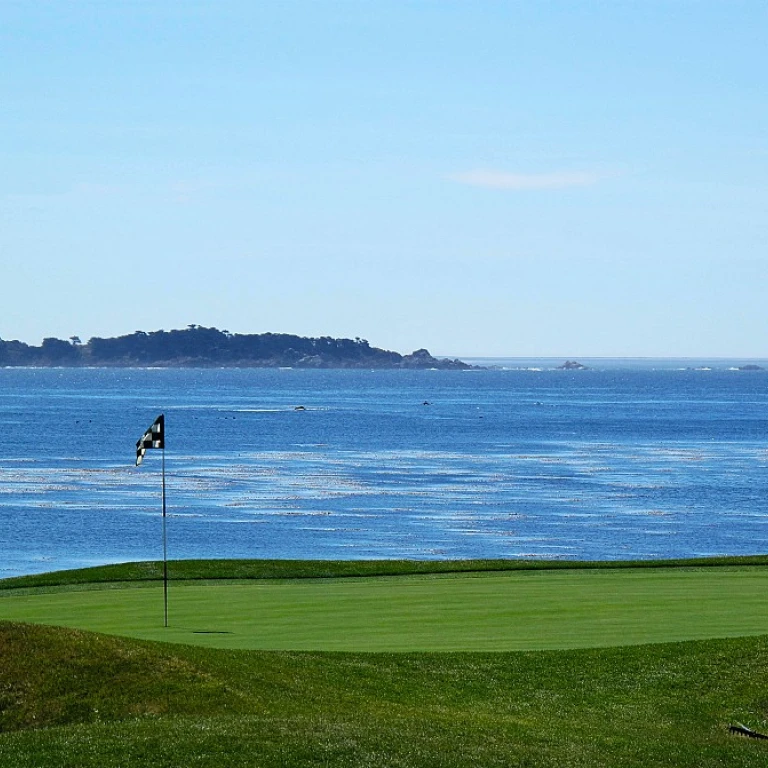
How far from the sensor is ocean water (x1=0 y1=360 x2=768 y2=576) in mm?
49594

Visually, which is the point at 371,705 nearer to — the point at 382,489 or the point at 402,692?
the point at 402,692

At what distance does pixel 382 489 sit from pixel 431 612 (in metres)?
50.1

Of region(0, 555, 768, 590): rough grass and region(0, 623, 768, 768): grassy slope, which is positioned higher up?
region(0, 623, 768, 768): grassy slope

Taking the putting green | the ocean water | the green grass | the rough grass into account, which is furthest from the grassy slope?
the ocean water

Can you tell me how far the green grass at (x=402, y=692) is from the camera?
12.4 metres

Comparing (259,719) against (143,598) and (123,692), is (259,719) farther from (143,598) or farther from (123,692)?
(143,598)

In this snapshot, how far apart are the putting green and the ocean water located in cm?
1989

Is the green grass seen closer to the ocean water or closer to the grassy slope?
the grassy slope

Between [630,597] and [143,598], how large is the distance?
8.31 m

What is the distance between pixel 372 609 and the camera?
21.3 meters

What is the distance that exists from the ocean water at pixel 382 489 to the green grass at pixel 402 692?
24512 millimetres

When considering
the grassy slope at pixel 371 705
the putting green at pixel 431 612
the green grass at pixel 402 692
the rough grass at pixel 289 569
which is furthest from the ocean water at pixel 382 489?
the grassy slope at pixel 371 705

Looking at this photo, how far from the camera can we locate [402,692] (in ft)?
51.8

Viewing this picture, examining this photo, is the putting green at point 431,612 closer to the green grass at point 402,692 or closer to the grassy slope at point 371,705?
the green grass at point 402,692
